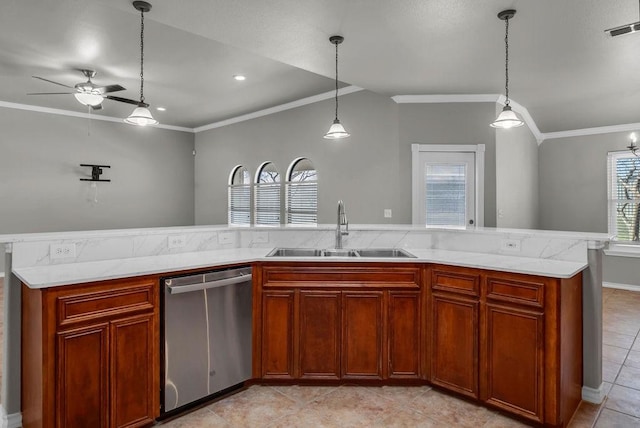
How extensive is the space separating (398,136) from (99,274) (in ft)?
12.7

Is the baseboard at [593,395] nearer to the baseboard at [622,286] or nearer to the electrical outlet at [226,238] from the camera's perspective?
the electrical outlet at [226,238]

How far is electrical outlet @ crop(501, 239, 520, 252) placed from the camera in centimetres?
269

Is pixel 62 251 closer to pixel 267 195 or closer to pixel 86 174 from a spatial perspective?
pixel 267 195

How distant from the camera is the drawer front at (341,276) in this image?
2.60 meters

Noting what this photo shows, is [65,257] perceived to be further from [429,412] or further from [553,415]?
[553,415]

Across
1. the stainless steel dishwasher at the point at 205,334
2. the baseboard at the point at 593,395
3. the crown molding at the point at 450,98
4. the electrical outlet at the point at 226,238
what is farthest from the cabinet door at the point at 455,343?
the crown molding at the point at 450,98

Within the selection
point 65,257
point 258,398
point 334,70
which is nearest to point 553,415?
point 258,398

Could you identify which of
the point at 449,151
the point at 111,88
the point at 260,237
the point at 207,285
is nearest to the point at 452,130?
the point at 449,151

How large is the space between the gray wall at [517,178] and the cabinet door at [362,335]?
301 centimetres

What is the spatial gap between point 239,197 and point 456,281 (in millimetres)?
5605

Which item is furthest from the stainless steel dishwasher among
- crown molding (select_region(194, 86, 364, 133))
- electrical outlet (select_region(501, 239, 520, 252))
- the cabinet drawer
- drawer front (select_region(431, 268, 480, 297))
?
crown molding (select_region(194, 86, 364, 133))

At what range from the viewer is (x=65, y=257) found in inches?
89.6

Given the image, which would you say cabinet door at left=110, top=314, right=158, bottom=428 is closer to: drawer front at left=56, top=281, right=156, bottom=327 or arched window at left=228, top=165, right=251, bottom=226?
drawer front at left=56, top=281, right=156, bottom=327

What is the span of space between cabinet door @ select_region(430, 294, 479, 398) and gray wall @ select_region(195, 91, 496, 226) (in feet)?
8.22
